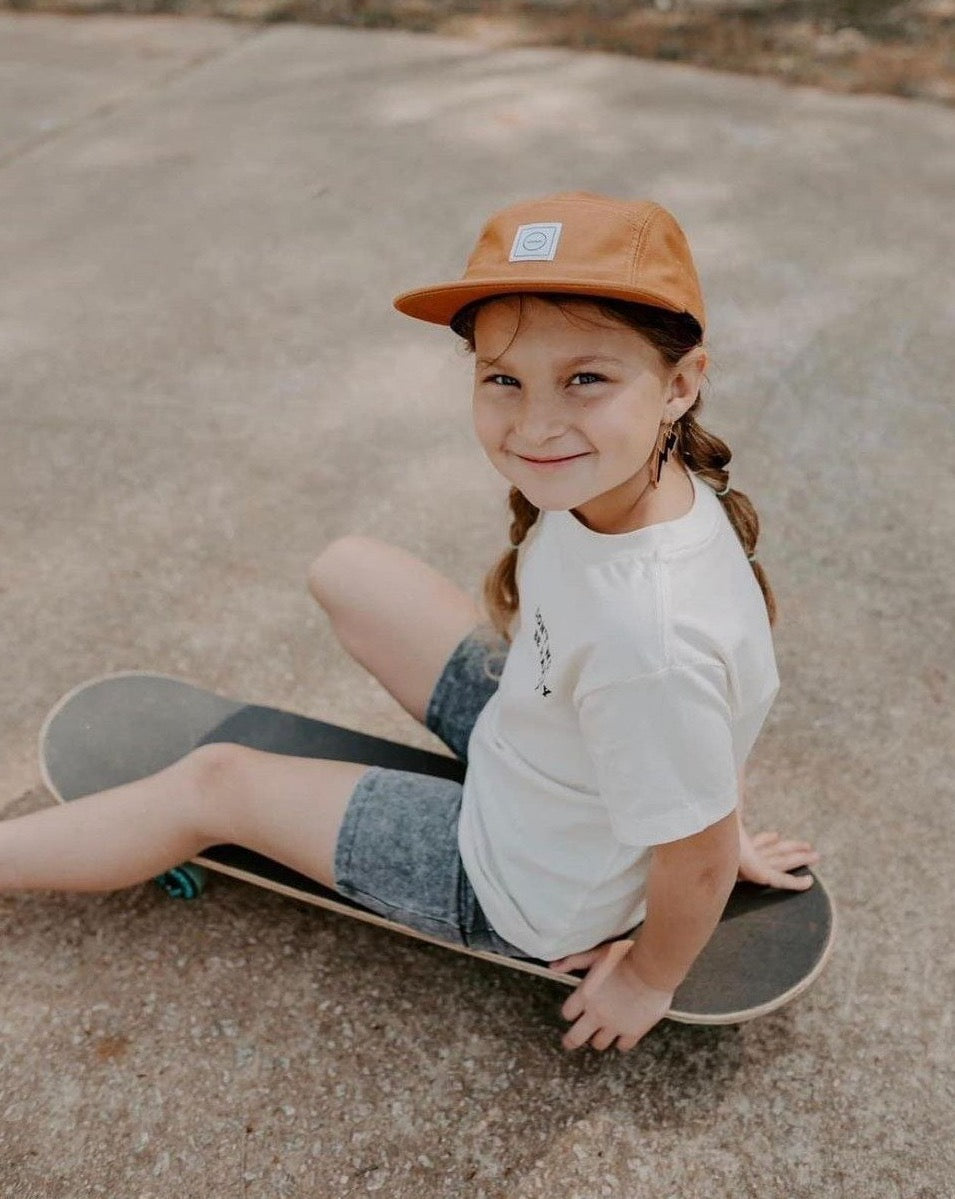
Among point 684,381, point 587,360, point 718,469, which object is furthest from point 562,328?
point 718,469

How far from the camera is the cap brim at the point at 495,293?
3.95 ft

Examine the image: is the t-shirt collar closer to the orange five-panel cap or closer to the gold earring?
the gold earring

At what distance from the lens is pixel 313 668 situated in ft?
7.29

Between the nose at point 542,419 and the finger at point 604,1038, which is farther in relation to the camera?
the finger at point 604,1038

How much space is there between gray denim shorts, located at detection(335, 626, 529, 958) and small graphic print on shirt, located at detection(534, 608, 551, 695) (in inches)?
11.5

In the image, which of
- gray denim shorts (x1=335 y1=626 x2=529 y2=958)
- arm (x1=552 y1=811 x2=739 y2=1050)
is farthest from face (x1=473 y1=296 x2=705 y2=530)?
gray denim shorts (x1=335 y1=626 x2=529 y2=958)

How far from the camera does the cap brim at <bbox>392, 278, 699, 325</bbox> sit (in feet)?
3.95

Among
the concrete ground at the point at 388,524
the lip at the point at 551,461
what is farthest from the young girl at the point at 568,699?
the concrete ground at the point at 388,524

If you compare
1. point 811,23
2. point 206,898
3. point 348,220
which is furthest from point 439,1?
point 206,898

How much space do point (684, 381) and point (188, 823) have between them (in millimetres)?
866

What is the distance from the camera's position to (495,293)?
4.22 ft

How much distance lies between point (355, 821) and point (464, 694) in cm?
28

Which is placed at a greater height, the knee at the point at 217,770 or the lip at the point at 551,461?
the lip at the point at 551,461

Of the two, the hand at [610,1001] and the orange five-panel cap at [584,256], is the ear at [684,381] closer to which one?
the orange five-panel cap at [584,256]
